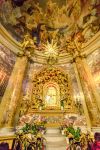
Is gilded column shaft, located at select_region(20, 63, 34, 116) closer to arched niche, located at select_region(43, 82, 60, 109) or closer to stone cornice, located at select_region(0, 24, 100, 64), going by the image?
arched niche, located at select_region(43, 82, 60, 109)

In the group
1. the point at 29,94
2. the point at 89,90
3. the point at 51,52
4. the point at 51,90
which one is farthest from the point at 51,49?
the point at 89,90

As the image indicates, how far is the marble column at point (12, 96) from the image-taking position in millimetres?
8617

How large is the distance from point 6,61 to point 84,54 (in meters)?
6.96

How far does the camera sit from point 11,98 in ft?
31.7

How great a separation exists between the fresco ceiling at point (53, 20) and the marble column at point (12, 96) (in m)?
4.05

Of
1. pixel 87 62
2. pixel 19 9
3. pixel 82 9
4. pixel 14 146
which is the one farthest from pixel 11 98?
pixel 82 9

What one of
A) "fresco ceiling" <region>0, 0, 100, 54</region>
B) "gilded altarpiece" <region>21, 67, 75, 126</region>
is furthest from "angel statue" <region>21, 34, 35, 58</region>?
"gilded altarpiece" <region>21, 67, 75, 126</region>

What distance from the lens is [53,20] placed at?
16.7 m

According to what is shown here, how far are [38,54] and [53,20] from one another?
495 cm

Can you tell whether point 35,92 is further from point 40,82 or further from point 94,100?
point 94,100

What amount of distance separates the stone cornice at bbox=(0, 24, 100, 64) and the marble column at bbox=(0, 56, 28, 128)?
1.54 meters

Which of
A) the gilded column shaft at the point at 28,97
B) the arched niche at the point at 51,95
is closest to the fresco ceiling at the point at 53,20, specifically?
the gilded column shaft at the point at 28,97

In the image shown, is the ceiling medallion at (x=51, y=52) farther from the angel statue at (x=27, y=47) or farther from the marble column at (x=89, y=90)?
the marble column at (x=89, y=90)

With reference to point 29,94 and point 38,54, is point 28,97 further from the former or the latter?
point 38,54
